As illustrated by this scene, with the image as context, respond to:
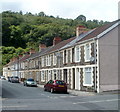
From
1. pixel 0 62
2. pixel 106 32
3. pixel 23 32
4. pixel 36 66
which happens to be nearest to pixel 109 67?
pixel 106 32

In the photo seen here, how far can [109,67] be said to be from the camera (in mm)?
25750

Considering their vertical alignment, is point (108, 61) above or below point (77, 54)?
below

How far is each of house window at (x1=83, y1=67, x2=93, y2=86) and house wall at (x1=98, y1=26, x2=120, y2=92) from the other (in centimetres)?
166

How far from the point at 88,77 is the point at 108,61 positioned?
2.95 meters

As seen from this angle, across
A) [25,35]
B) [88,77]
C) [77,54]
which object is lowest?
[88,77]

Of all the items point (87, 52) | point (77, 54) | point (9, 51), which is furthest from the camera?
point (9, 51)

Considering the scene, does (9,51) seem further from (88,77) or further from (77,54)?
(88,77)

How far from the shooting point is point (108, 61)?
25859mm

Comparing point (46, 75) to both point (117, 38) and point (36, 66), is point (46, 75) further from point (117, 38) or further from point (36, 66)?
point (117, 38)

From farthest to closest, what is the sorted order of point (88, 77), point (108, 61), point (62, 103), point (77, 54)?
point (77, 54)
point (88, 77)
point (108, 61)
point (62, 103)

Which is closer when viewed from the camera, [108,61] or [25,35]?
[108,61]

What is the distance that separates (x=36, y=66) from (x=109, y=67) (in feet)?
88.4

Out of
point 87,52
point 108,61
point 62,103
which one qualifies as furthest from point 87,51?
point 62,103

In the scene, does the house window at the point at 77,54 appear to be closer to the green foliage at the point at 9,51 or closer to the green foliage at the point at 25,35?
the green foliage at the point at 25,35
